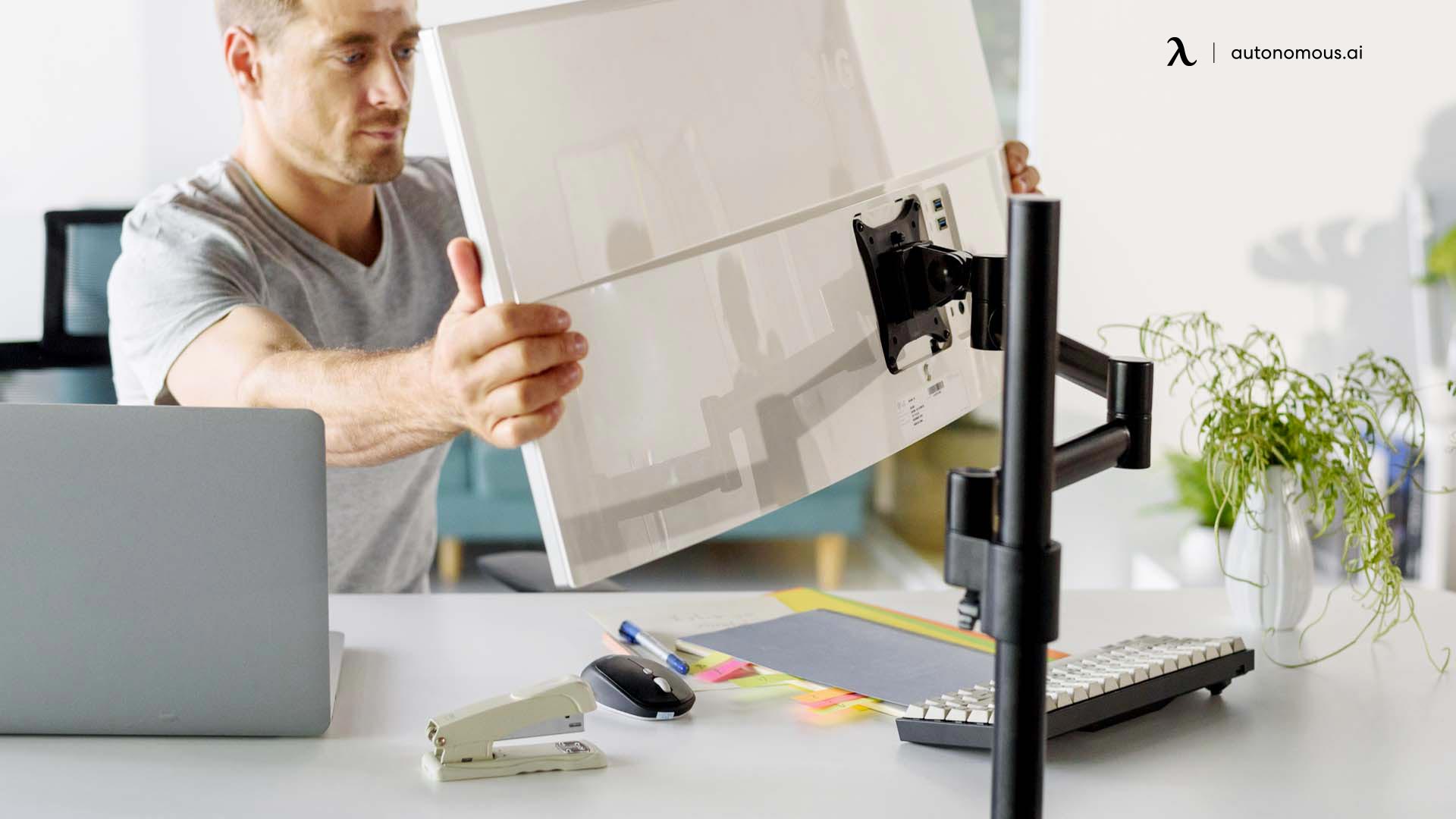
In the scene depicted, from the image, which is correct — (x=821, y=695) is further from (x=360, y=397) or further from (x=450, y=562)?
(x=450, y=562)

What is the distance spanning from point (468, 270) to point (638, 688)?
408mm

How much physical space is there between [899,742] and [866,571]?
2.87 meters

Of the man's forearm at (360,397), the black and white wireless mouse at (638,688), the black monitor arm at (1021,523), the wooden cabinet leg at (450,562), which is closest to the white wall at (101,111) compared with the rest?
the wooden cabinet leg at (450,562)

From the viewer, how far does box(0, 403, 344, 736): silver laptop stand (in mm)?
879

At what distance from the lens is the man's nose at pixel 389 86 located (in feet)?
5.10

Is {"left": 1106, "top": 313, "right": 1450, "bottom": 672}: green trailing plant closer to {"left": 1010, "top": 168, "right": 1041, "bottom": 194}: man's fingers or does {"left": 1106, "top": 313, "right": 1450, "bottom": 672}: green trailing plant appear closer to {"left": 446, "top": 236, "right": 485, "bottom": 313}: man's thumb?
{"left": 1010, "top": 168, "right": 1041, "bottom": 194}: man's fingers

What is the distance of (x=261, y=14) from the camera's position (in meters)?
1.63

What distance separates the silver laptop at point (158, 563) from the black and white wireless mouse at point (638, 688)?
209 mm

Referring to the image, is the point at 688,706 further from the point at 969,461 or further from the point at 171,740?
the point at 969,461

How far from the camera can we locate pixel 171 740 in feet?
3.01

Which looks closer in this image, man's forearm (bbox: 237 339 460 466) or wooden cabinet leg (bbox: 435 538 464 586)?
man's forearm (bbox: 237 339 460 466)

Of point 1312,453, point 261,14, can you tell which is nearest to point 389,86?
point 261,14

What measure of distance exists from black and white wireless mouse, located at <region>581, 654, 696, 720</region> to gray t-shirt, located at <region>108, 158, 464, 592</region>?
2.22ft

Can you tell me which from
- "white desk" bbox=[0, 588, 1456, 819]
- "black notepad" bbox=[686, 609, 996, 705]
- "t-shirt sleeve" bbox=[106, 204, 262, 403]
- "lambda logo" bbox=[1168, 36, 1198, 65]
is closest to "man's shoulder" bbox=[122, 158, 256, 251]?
"t-shirt sleeve" bbox=[106, 204, 262, 403]
